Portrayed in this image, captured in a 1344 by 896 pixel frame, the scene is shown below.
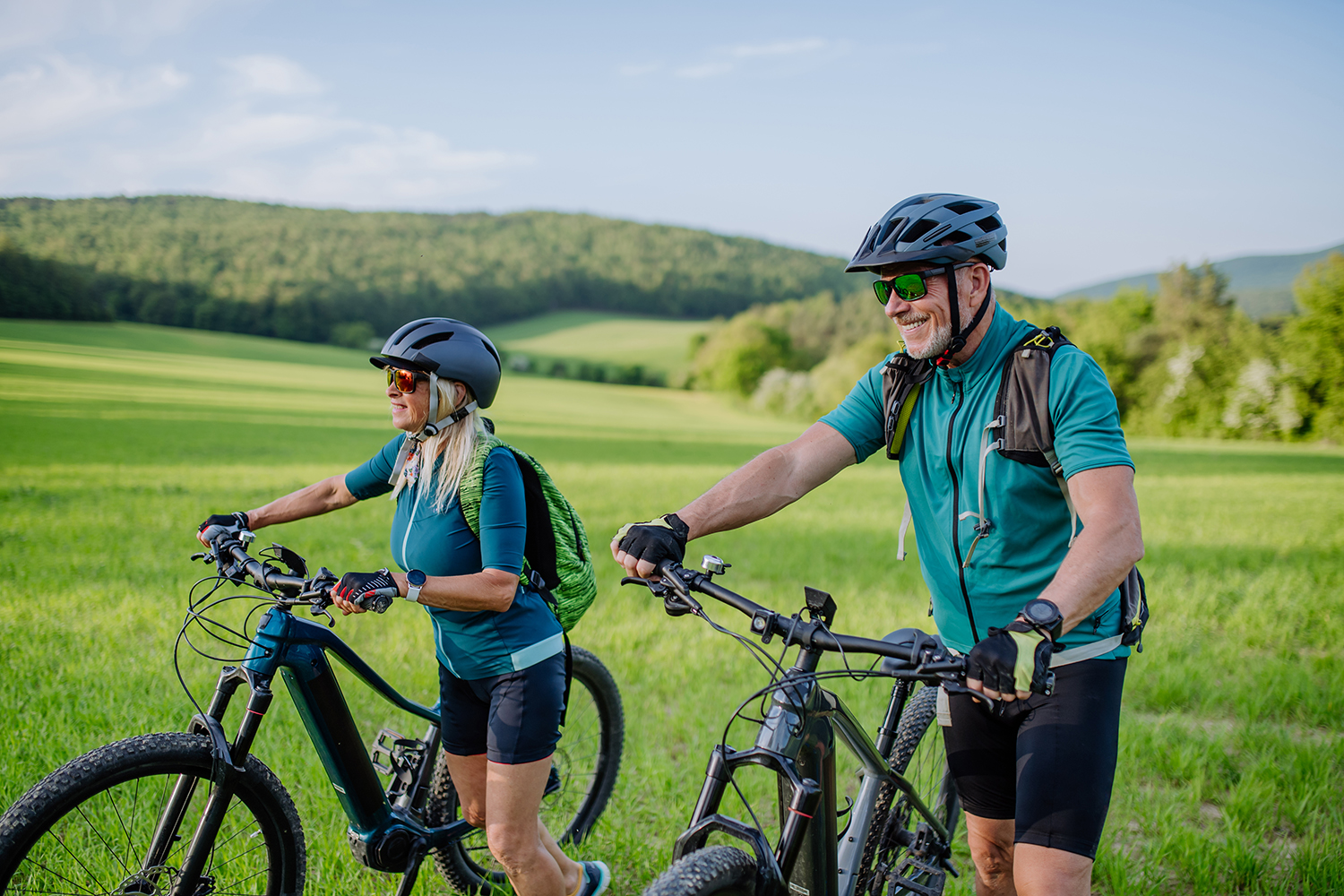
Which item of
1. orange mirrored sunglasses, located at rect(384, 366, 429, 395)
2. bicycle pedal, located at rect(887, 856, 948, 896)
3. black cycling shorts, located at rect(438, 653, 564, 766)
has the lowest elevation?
bicycle pedal, located at rect(887, 856, 948, 896)

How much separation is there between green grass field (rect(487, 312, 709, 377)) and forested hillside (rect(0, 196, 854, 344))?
Result: 4.11 meters

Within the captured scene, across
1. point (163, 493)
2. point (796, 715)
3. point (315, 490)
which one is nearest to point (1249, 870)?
point (796, 715)

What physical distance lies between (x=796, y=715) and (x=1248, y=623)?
825cm

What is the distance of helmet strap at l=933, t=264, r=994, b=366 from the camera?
263 centimetres

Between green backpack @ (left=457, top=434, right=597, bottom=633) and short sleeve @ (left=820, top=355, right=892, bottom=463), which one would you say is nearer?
short sleeve @ (left=820, top=355, right=892, bottom=463)

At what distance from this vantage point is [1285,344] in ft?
170

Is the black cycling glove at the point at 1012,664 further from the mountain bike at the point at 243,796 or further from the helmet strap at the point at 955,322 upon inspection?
the mountain bike at the point at 243,796

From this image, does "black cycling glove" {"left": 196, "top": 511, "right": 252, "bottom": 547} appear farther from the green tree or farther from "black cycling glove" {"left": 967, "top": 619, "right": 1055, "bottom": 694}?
the green tree

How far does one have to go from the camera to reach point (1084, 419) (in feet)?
7.64

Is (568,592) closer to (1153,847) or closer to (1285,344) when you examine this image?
(1153,847)

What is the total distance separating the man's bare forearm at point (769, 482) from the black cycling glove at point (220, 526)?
5.39 feet

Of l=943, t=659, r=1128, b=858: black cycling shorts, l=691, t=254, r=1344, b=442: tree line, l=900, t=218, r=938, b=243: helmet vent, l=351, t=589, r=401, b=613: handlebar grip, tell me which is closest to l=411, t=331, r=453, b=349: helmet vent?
l=351, t=589, r=401, b=613: handlebar grip

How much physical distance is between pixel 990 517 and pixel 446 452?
6.26 ft

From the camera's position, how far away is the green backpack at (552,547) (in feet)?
10.2
